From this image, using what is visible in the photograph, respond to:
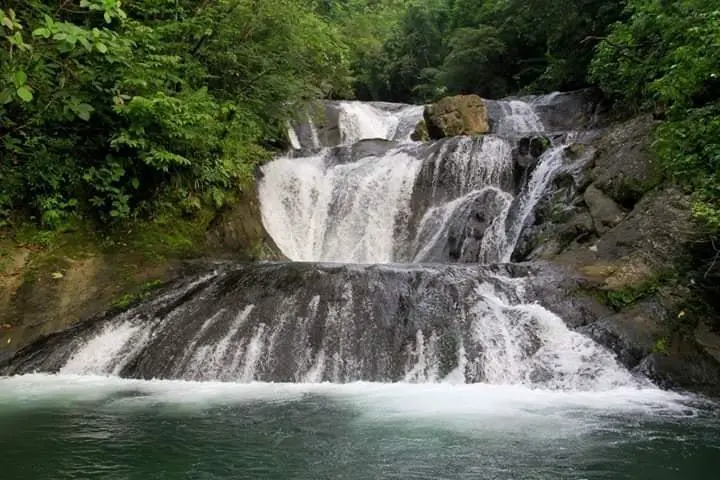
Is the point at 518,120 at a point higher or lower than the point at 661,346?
higher

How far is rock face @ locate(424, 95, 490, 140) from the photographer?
17.9 meters

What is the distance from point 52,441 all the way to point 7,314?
14.4 feet

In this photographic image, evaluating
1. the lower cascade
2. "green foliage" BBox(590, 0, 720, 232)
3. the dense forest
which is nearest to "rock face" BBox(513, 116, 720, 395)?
the lower cascade

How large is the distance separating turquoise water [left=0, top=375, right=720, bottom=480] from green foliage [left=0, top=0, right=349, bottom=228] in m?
3.97

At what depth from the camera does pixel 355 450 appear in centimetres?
497

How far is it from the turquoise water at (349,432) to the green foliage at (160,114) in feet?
13.0

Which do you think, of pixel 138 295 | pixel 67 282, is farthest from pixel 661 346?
pixel 67 282

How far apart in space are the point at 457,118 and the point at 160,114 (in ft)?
34.0

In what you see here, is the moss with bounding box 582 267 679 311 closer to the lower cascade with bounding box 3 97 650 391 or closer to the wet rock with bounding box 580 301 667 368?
the wet rock with bounding box 580 301 667 368

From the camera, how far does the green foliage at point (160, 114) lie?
9.76m

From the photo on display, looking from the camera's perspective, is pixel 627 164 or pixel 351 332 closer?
pixel 351 332

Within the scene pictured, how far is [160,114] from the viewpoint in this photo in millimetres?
9945

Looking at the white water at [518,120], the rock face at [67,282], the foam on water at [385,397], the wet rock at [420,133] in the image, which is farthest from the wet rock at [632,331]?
the wet rock at [420,133]

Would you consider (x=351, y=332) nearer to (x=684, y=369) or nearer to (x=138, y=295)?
(x=138, y=295)
